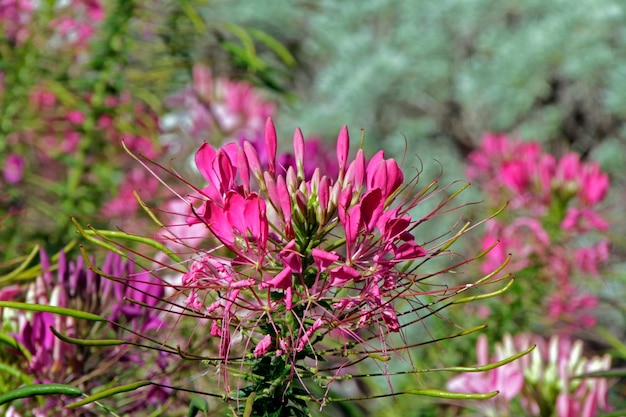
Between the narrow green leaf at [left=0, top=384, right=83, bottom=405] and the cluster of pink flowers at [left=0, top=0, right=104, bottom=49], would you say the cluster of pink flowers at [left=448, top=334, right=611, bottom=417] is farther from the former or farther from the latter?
the cluster of pink flowers at [left=0, top=0, right=104, bottom=49]

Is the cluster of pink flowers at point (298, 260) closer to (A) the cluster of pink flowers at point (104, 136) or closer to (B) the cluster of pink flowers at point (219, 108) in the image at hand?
(A) the cluster of pink flowers at point (104, 136)

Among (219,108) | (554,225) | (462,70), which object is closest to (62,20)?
(219,108)

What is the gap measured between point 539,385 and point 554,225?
19.1 inches

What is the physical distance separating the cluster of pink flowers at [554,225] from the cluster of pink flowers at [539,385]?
284 mm

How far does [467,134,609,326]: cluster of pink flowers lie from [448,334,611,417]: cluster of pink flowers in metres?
0.28

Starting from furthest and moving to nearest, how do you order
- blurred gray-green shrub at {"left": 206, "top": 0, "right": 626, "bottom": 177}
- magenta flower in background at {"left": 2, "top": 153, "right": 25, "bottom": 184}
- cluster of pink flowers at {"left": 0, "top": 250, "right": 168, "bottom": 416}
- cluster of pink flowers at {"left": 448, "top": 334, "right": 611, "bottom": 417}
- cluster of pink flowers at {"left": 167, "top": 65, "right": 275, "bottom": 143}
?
blurred gray-green shrub at {"left": 206, "top": 0, "right": 626, "bottom": 177} < cluster of pink flowers at {"left": 167, "top": 65, "right": 275, "bottom": 143} < magenta flower in background at {"left": 2, "top": 153, "right": 25, "bottom": 184} < cluster of pink flowers at {"left": 448, "top": 334, "right": 611, "bottom": 417} < cluster of pink flowers at {"left": 0, "top": 250, "right": 168, "bottom": 416}

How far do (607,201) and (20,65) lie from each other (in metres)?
2.05

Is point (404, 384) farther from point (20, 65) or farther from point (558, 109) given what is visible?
point (558, 109)

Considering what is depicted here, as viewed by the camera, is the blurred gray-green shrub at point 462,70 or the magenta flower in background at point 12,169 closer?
the magenta flower in background at point 12,169

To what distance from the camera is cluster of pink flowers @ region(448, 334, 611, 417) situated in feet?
3.20

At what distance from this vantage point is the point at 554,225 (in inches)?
58.5

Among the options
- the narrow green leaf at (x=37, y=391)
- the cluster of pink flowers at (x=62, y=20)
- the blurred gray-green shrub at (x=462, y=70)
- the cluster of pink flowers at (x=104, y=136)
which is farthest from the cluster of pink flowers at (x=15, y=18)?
the blurred gray-green shrub at (x=462, y=70)

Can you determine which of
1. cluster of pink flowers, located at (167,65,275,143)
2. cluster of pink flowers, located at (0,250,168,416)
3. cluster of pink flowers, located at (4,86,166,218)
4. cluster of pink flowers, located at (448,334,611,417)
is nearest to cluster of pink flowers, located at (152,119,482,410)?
cluster of pink flowers, located at (0,250,168,416)

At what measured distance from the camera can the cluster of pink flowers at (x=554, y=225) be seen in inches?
56.8
